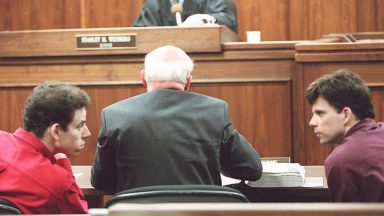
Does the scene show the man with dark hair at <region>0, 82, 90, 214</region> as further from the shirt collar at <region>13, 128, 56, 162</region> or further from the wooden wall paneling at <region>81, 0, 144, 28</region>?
the wooden wall paneling at <region>81, 0, 144, 28</region>

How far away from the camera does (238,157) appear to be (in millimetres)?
3158

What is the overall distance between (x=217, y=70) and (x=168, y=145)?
2153mm

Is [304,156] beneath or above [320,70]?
beneath

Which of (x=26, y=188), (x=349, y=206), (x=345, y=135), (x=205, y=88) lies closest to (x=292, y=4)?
(x=205, y=88)

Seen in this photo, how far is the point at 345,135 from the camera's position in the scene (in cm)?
315

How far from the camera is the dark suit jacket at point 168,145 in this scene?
9.95 ft

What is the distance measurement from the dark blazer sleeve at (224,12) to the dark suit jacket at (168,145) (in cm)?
317

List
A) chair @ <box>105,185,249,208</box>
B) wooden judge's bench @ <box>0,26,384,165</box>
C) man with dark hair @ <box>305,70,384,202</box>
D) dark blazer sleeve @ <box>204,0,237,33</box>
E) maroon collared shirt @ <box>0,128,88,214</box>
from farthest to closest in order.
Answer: dark blazer sleeve @ <box>204,0,237,33</box> → wooden judge's bench @ <box>0,26,384,165</box> → man with dark hair @ <box>305,70,384,202</box> → maroon collared shirt @ <box>0,128,88,214</box> → chair @ <box>105,185,249,208</box>

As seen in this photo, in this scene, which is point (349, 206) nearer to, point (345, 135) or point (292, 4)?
point (345, 135)

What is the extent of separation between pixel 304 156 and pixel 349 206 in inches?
135

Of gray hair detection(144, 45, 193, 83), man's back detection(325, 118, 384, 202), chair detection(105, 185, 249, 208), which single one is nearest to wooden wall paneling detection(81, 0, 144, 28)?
gray hair detection(144, 45, 193, 83)

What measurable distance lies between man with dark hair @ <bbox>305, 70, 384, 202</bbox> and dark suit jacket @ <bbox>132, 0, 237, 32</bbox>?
3.11 meters

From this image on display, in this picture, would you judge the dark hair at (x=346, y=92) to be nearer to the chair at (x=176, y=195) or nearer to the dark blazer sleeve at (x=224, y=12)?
the chair at (x=176, y=195)

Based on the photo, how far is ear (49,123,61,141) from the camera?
118 inches
